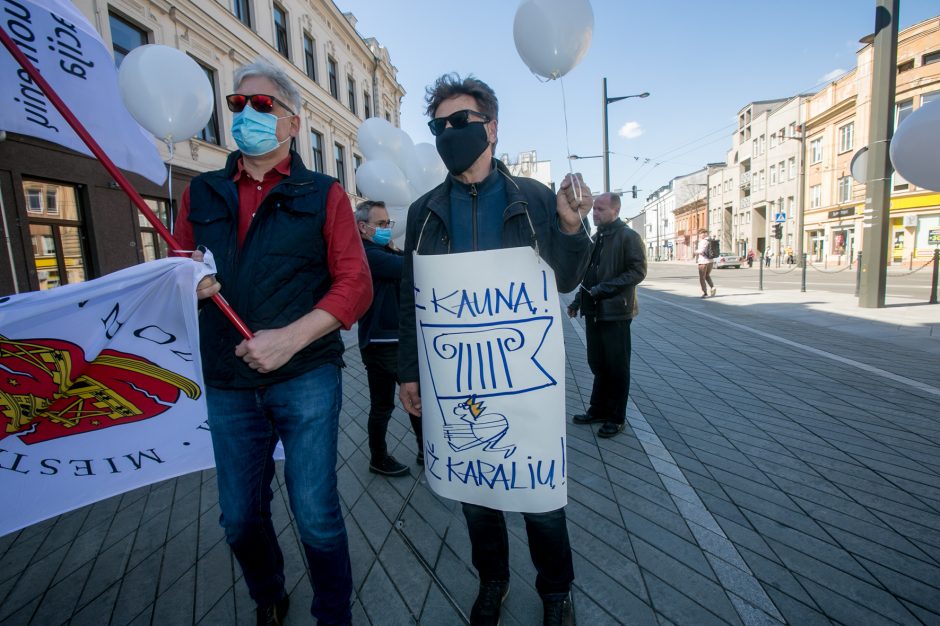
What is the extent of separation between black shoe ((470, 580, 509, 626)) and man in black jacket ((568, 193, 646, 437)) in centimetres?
201

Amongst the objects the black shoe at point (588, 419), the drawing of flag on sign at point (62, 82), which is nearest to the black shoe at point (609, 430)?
the black shoe at point (588, 419)

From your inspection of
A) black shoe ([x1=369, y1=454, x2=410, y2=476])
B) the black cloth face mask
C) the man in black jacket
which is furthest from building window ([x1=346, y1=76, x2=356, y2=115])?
the black cloth face mask

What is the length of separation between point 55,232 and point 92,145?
9068 mm

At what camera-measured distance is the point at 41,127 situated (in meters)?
2.06

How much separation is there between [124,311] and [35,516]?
3.30ft

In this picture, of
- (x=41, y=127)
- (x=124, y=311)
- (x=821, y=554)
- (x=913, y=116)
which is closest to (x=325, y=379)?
(x=124, y=311)

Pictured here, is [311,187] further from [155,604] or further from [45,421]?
[155,604]

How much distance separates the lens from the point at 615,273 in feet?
12.2

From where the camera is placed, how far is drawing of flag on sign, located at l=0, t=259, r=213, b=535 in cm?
172

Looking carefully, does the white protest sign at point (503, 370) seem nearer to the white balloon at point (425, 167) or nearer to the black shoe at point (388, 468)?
the black shoe at point (388, 468)

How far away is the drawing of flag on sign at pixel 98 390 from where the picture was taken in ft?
5.65

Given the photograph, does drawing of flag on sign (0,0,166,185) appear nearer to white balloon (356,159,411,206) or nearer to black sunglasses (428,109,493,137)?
black sunglasses (428,109,493,137)

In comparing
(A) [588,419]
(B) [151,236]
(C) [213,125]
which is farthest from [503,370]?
(C) [213,125]

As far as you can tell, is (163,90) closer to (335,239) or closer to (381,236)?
(381,236)
